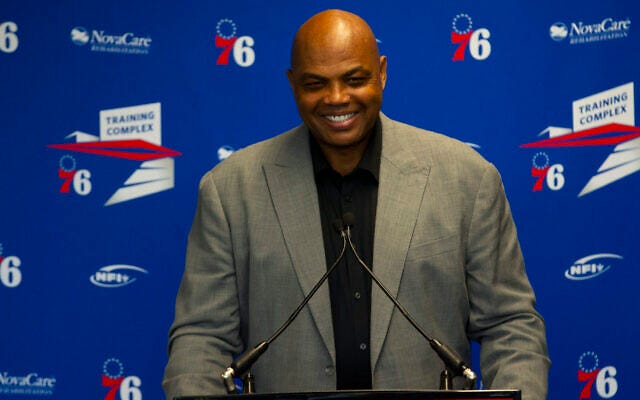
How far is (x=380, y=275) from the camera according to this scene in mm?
2424

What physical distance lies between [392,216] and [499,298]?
339mm

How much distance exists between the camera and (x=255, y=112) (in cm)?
359

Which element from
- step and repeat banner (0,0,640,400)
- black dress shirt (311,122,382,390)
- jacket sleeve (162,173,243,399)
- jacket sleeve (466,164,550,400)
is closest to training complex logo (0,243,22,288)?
step and repeat banner (0,0,640,400)

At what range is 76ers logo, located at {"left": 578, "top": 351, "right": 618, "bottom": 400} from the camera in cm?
352

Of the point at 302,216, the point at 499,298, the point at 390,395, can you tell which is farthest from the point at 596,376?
the point at 390,395

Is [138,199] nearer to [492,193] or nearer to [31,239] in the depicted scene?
[31,239]

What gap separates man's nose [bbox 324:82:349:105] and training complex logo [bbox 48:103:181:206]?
50.7 inches

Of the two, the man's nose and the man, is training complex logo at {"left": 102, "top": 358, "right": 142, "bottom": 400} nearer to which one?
the man

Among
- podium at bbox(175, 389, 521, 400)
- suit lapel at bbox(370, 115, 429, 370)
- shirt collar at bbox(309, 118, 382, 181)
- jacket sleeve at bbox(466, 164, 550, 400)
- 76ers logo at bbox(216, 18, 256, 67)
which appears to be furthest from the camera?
76ers logo at bbox(216, 18, 256, 67)

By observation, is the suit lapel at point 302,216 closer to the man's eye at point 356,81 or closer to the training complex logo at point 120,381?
the man's eye at point 356,81

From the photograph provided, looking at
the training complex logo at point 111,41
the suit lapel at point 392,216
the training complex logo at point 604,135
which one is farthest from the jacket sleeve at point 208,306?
the training complex logo at point 604,135

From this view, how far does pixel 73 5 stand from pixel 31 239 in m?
0.89

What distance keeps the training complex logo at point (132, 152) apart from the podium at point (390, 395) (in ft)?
6.46

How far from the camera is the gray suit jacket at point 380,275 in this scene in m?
2.43
